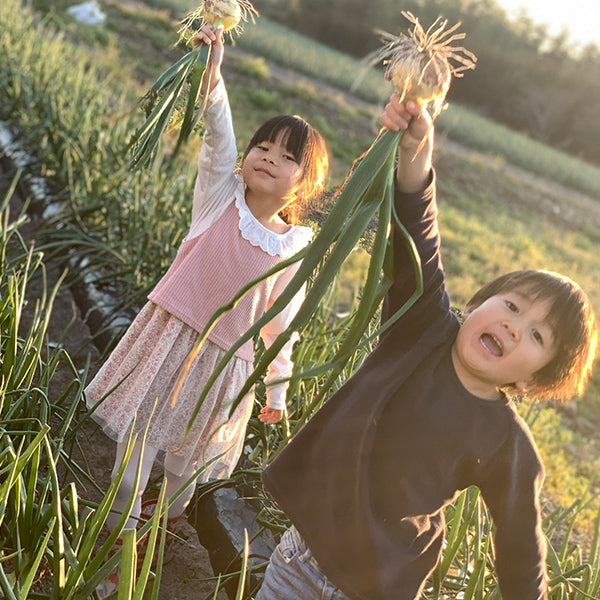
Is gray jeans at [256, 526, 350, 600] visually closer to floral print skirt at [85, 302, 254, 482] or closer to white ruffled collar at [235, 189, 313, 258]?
floral print skirt at [85, 302, 254, 482]

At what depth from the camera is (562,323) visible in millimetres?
1312

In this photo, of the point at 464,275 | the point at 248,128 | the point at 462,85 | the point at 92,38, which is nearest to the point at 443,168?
the point at 248,128

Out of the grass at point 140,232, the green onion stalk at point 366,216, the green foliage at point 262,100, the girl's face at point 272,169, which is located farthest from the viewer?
the green foliage at point 262,100

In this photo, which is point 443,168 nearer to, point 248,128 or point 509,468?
point 248,128

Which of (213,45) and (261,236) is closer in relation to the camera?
(213,45)

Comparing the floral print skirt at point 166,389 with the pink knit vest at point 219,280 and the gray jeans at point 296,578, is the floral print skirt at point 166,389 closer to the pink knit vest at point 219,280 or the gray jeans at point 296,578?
the pink knit vest at point 219,280

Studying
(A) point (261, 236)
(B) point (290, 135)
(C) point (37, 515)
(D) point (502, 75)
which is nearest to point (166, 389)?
(A) point (261, 236)

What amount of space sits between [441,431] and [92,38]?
1004 centimetres

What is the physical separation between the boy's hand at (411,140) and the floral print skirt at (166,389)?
0.73 metres

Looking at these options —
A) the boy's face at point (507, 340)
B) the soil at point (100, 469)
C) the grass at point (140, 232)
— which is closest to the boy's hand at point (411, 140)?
the boy's face at point (507, 340)

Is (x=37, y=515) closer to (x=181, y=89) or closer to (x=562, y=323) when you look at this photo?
(x=181, y=89)

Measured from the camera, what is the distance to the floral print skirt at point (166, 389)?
1.81m

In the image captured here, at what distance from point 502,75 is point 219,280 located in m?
34.0

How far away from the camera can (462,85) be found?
32.0 meters
